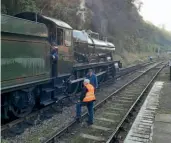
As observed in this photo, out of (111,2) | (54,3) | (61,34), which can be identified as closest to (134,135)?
(61,34)

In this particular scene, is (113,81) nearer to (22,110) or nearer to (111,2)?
(22,110)

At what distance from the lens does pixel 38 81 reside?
8562 mm

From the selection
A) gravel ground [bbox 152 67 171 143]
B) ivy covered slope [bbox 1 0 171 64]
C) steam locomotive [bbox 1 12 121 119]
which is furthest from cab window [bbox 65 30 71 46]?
ivy covered slope [bbox 1 0 171 64]

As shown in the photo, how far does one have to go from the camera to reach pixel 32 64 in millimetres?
8203

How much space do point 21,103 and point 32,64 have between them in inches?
47.7

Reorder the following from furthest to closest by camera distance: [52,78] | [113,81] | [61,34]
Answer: [113,81], [61,34], [52,78]

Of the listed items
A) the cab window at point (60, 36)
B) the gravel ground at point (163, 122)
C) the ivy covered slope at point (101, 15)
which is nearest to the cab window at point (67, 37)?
the cab window at point (60, 36)

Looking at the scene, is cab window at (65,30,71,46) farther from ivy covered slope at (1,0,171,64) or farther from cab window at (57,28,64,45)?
ivy covered slope at (1,0,171,64)

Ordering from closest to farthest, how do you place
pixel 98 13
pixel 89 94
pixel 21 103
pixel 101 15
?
pixel 21 103
pixel 89 94
pixel 98 13
pixel 101 15

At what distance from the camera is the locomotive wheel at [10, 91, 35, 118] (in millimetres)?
7707

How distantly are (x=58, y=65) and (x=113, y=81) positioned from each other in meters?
9.63

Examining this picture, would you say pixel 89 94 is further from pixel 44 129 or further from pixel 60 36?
pixel 60 36

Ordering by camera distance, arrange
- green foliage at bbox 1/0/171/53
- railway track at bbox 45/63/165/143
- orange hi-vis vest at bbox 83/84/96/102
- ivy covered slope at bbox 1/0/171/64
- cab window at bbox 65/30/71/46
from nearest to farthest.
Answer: railway track at bbox 45/63/165/143 → orange hi-vis vest at bbox 83/84/96/102 → cab window at bbox 65/30/71/46 → green foliage at bbox 1/0/171/53 → ivy covered slope at bbox 1/0/171/64

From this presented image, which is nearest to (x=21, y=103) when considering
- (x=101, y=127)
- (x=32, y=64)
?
(x=32, y=64)
